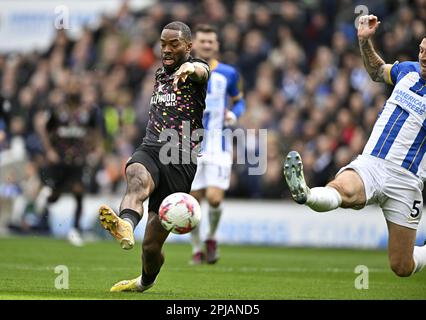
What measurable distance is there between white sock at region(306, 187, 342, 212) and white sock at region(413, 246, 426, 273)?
1.31 meters

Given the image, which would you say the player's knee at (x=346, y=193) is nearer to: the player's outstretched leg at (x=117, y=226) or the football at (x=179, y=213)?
the football at (x=179, y=213)

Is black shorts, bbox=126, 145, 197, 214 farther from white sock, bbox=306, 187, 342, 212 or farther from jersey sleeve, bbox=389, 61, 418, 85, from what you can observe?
jersey sleeve, bbox=389, 61, 418, 85

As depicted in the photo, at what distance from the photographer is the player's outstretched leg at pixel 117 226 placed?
798cm

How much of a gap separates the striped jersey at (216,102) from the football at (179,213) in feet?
19.5

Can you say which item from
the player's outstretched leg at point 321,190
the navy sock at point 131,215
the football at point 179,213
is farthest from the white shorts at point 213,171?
the football at point 179,213

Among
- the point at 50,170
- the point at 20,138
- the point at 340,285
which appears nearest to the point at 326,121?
the point at 50,170

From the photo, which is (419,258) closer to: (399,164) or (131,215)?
(399,164)

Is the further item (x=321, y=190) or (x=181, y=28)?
(x=181, y=28)

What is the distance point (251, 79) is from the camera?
21922 millimetres

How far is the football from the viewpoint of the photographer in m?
8.27

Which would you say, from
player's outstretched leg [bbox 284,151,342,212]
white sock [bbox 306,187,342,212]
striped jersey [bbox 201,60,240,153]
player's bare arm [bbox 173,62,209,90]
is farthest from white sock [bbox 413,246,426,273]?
striped jersey [bbox 201,60,240,153]

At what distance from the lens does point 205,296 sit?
30.7ft

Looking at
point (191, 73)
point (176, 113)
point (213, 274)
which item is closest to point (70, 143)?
point (213, 274)

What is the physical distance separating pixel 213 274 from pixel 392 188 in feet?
11.5
